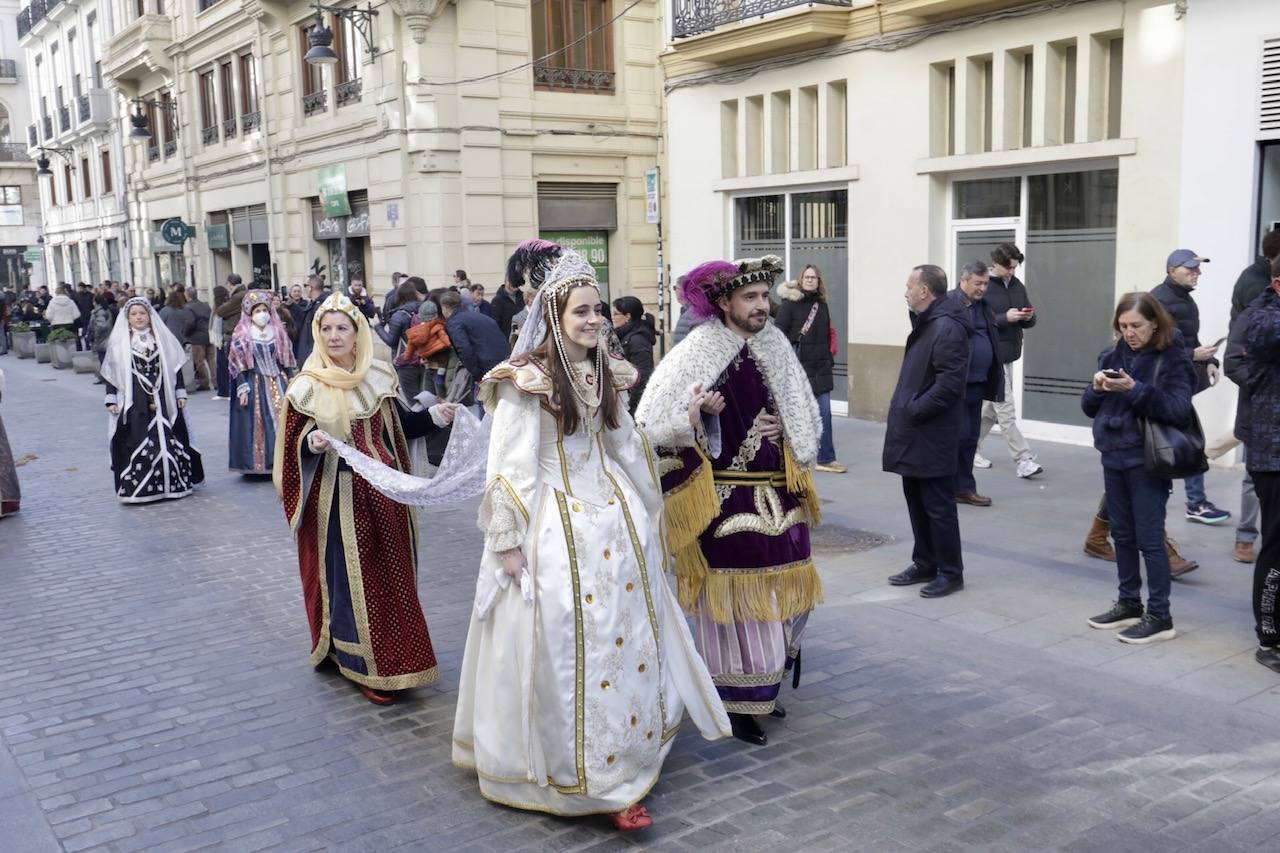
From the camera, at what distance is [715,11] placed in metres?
14.2

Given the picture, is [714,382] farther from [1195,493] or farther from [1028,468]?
[1028,468]

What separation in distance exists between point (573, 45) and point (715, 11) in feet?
23.2

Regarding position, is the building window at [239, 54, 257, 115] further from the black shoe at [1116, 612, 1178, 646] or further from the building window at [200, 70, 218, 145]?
the black shoe at [1116, 612, 1178, 646]

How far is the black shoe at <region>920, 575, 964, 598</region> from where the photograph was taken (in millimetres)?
6738

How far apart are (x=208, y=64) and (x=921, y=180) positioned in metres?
21.2

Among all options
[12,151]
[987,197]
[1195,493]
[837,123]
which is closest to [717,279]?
[1195,493]

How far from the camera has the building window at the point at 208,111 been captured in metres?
28.0

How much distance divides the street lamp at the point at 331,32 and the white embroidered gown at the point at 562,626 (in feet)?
50.4

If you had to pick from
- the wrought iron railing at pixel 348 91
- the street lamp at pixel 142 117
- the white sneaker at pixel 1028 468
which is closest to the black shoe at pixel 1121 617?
the white sneaker at pixel 1028 468

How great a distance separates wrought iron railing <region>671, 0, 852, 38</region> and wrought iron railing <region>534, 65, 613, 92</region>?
6.07m

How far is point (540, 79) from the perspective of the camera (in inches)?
807

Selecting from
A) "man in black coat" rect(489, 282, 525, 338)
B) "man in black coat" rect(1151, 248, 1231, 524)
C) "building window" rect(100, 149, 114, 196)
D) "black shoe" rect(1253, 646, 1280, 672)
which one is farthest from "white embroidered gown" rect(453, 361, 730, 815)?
"building window" rect(100, 149, 114, 196)

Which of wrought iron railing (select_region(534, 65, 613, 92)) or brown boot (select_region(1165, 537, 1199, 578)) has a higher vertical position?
wrought iron railing (select_region(534, 65, 613, 92))

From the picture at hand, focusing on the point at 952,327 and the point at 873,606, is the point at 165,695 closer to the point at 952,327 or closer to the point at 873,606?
the point at 873,606
